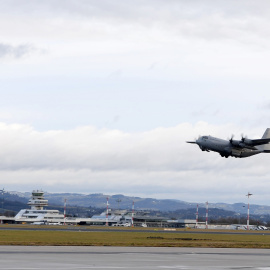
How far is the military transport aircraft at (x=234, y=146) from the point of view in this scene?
11138 cm

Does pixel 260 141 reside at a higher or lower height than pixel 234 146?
higher

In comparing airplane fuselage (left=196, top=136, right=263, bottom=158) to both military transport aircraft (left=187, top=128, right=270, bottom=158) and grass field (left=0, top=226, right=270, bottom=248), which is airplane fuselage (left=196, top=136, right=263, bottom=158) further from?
grass field (left=0, top=226, right=270, bottom=248)

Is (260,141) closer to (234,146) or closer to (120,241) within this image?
(234,146)

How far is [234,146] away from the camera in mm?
114688

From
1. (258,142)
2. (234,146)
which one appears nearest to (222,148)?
(234,146)

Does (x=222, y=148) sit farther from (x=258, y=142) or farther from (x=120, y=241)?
(x=120, y=241)
